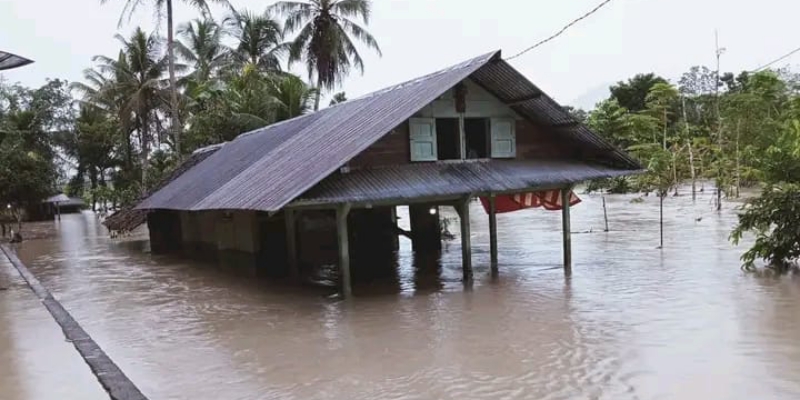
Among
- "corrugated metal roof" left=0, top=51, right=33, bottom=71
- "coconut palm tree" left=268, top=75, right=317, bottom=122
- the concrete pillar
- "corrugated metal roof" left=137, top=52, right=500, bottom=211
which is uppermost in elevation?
"coconut palm tree" left=268, top=75, right=317, bottom=122

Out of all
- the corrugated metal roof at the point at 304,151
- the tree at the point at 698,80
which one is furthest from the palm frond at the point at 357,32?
the tree at the point at 698,80

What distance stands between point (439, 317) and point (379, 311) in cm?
103

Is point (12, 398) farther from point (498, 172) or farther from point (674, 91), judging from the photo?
point (674, 91)

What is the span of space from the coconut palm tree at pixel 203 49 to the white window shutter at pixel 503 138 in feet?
80.6

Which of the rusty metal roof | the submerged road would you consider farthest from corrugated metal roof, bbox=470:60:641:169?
the submerged road

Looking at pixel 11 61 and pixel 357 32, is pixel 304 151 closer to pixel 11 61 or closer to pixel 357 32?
pixel 11 61

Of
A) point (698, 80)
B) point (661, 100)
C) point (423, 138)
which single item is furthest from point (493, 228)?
point (698, 80)

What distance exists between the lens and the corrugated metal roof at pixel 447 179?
10.0 m

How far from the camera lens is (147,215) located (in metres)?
20.5

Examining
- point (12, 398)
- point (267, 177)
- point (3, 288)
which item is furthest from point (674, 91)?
point (12, 398)

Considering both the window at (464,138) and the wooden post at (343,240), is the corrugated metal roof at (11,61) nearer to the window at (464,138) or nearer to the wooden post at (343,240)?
the wooden post at (343,240)

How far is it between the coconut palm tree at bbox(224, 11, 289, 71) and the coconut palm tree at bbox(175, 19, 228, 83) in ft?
6.24

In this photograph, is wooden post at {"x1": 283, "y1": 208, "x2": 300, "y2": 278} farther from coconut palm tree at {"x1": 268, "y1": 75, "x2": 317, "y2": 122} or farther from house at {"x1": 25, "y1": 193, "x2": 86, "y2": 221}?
house at {"x1": 25, "y1": 193, "x2": 86, "y2": 221}

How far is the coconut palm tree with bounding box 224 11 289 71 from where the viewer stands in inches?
1232
